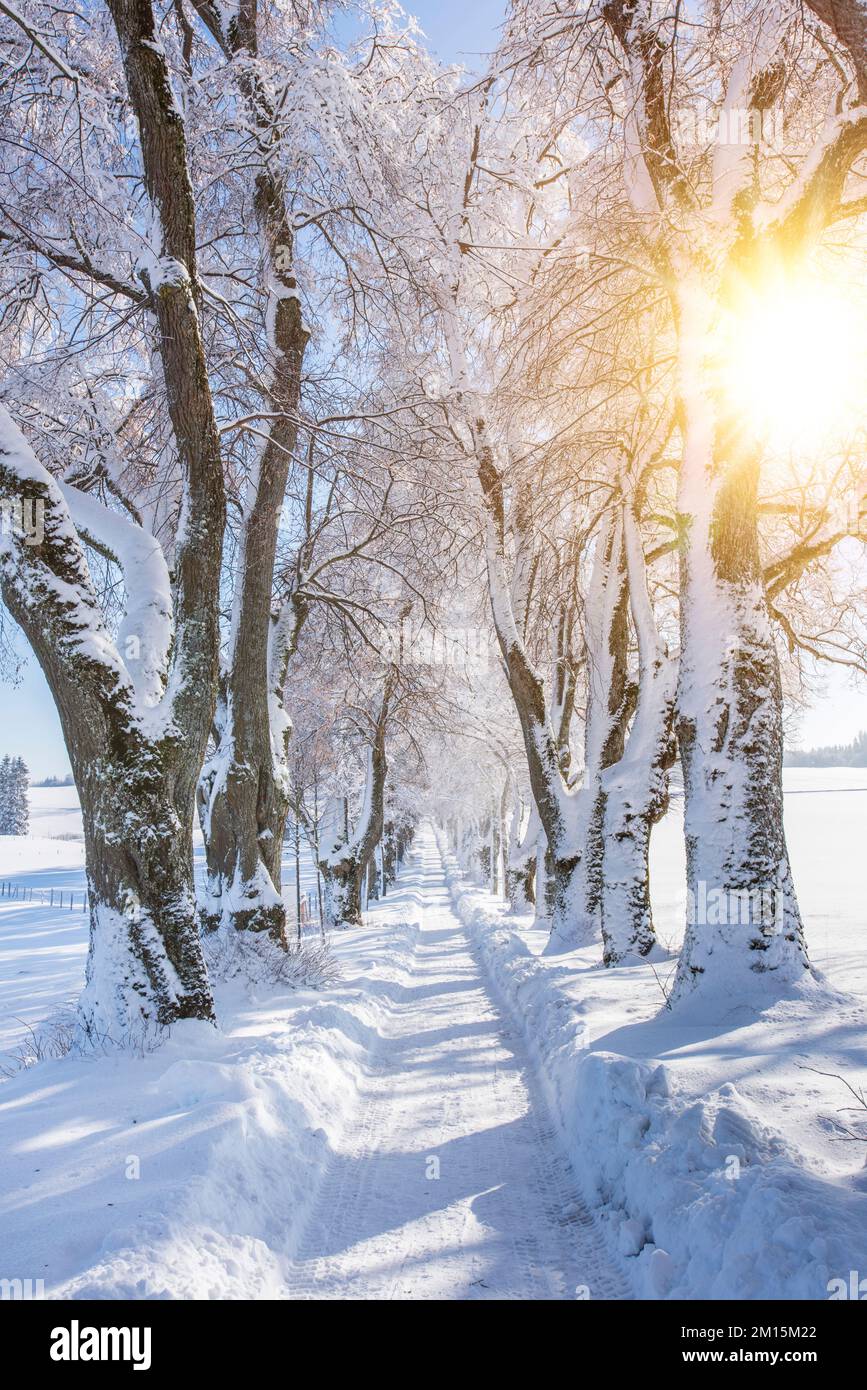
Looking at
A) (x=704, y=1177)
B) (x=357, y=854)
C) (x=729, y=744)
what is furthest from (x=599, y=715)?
(x=357, y=854)

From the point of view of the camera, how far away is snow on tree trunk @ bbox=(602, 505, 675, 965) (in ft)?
29.7

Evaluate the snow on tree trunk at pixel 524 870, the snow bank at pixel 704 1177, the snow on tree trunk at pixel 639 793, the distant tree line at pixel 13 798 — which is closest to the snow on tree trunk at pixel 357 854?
the snow on tree trunk at pixel 524 870

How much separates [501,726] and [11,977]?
15968mm

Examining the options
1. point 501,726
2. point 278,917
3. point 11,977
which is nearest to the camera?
point 278,917

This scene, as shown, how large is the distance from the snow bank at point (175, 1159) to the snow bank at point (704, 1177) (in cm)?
153

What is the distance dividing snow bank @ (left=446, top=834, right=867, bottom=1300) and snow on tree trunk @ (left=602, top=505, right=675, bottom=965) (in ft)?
12.8

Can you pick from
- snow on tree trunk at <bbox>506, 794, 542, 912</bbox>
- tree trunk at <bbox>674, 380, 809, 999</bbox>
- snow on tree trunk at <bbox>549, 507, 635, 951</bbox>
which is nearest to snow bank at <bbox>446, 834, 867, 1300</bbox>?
tree trunk at <bbox>674, 380, 809, 999</bbox>

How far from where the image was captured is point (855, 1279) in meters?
2.28

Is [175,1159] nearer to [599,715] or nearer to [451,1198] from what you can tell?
[451,1198]

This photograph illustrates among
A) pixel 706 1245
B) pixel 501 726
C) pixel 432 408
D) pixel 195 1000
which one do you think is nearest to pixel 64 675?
pixel 195 1000

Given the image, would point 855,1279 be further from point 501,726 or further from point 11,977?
point 501,726

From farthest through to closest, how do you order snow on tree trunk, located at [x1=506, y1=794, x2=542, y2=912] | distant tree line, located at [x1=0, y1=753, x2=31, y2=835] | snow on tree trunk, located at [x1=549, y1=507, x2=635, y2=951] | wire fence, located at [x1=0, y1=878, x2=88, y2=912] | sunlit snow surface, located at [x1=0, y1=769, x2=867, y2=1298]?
distant tree line, located at [x1=0, y1=753, x2=31, y2=835], wire fence, located at [x1=0, y1=878, x2=88, y2=912], snow on tree trunk, located at [x1=506, y1=794, x2=542, y2=912], snow on tree trunk, located at [x1=549, y1=507, x2=635, y2=951], sunlit snow surface, located at [x1=0, y1=769, x2=867, y2=1298]

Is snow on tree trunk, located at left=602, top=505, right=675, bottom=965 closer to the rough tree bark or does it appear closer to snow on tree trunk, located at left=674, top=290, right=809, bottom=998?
snow on tree trunk, located at left=674, top=290, right=809, bottom=998
